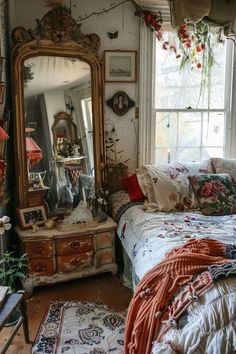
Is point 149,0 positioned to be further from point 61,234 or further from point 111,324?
point 111,324

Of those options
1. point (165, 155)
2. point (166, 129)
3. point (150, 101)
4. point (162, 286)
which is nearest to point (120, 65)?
point (150, 101)

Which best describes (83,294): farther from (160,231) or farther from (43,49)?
(43,49)

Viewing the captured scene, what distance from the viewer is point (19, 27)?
255 centimetres

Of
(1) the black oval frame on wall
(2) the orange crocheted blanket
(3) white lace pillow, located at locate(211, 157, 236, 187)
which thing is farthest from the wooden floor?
(1) the black oval frame on wall

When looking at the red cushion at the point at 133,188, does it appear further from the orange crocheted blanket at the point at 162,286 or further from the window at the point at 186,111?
the orange crocheted blanket at the point at 162,286

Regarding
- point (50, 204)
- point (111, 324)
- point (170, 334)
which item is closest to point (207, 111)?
point (50, 204)

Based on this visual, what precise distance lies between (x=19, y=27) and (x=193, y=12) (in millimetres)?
1341

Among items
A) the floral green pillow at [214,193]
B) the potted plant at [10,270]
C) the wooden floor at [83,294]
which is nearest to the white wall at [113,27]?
the floral green pillow at [214,193]

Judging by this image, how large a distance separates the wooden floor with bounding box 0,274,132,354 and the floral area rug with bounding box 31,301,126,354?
0.23ft

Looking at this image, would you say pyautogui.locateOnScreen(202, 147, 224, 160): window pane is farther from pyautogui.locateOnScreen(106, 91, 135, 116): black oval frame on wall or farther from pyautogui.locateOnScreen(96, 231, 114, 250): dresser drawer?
pyautogui.locateOnScreen(96, 231, 114, 250): dresser drawer

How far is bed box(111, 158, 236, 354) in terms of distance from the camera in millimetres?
1303

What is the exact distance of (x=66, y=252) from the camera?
2.60 m

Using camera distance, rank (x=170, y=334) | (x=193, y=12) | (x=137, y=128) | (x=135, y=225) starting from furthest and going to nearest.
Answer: (x=137, y=128), (x=135, y=225), (x=193, y=12), (x=170, y=334)

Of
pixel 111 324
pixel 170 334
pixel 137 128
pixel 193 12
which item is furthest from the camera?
pixel 137 128
